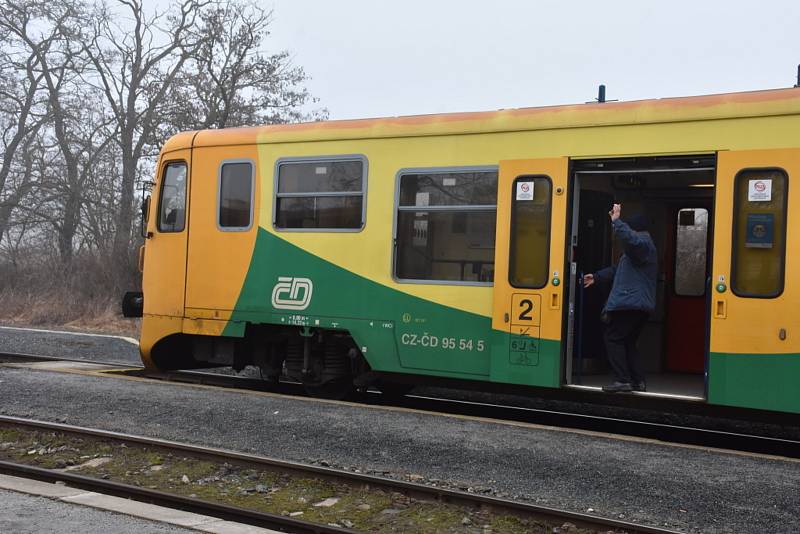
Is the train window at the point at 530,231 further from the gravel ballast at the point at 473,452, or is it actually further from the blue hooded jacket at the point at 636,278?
the gravel ballast at the point at 473,452

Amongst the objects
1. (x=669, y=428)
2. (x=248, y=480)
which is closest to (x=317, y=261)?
(x=248, y=480)

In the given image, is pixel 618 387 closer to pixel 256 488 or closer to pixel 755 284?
pixel 755 284

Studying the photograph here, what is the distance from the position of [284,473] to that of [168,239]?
15.4ft

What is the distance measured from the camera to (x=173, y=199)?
10555 millimetres

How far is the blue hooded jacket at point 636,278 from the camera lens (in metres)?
7.88

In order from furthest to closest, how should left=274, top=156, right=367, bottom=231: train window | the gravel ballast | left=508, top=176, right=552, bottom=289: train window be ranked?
left=274, top=156, right=367, bottom=231: train window
left=508, top=176, right=552, bottom=289: train window
the gravel ballast

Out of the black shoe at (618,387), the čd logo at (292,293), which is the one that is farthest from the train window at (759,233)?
the čd logo at (292,293)

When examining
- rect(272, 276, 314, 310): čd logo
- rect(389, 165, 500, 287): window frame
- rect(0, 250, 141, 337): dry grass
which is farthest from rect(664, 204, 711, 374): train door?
rect(0, 250, 141, 337): dry grass

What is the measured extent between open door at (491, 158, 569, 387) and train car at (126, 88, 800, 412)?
1 cm

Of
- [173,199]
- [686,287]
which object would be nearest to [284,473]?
[173,199]

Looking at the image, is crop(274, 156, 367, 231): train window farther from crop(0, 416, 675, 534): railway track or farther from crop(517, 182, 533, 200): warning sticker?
crop(0, 416, 675, 534): railway track

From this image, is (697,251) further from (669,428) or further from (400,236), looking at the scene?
(400,236)

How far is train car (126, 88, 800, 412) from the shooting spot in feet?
23.9

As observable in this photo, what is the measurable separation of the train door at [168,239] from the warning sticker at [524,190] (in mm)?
4124
